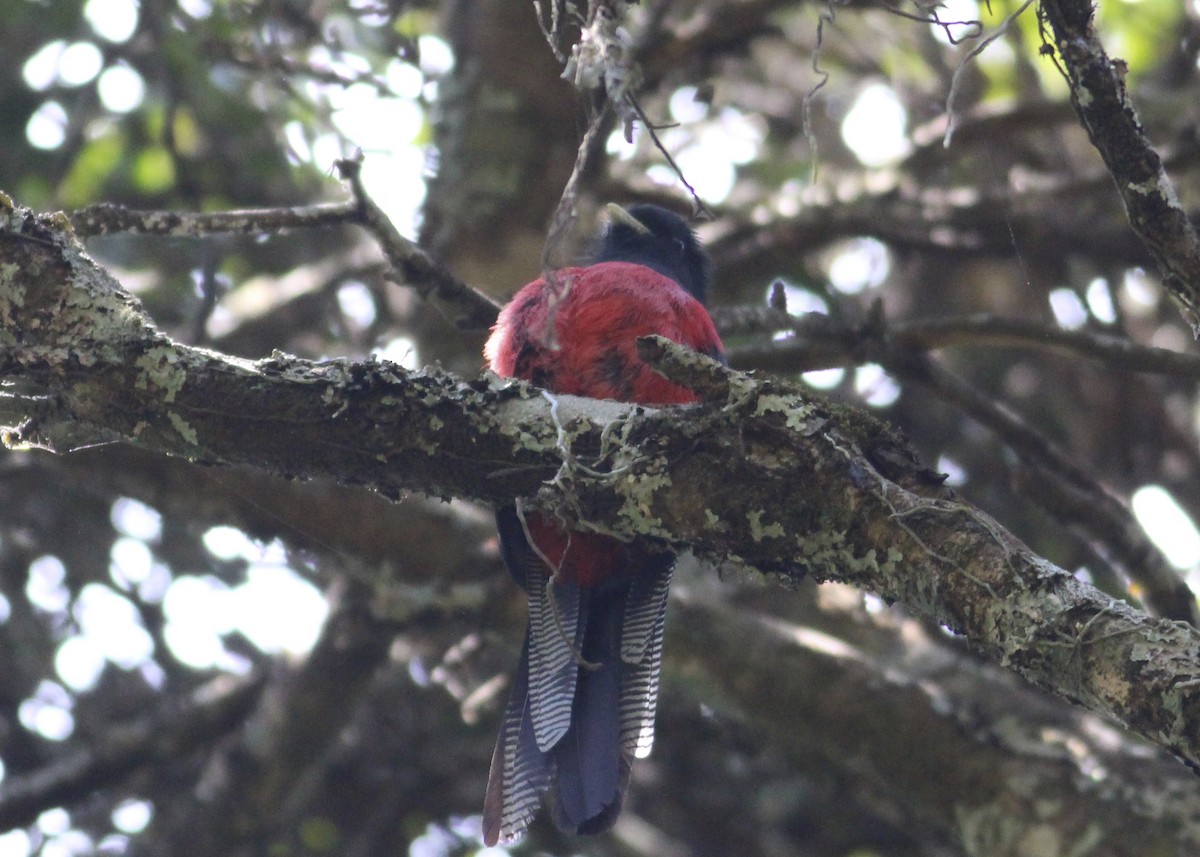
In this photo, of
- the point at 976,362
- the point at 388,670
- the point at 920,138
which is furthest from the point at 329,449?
the point at 976,362

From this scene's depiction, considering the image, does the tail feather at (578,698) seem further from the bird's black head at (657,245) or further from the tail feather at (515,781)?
the bird's black head at (657,245)

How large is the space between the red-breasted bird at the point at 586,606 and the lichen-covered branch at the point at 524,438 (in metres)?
0.67

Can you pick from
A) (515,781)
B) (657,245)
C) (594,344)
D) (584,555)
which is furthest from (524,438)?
(657,245)

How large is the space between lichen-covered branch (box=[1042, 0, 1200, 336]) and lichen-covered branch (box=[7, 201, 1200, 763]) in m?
0.50

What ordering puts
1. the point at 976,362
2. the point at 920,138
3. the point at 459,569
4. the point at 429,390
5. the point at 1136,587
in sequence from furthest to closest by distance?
the point at 976,362 < the point at 920,138 < the point at 459,569 < the point at 1136,587 < the point at 429,390

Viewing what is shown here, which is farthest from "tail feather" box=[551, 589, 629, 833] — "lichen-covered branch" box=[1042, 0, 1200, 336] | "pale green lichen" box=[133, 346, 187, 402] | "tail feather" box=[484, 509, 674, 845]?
"lichen-covered branch" box=[1042, 0, 1200, 336]

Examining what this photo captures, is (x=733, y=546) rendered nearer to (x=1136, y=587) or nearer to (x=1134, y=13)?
(x=1136, y=587)

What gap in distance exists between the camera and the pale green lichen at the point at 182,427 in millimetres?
2135

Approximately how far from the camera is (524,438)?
→ 7.18ft

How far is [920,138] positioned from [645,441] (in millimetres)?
3007

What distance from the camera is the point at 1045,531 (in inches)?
199

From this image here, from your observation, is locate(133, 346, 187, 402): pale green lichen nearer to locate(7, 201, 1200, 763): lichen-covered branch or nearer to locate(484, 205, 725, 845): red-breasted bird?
locate(7, 201, 1200, 763): lichen-covered branch

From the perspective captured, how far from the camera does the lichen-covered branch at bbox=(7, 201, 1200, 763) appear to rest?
2.00 m

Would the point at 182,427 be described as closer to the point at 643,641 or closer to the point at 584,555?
the point at 584,555
